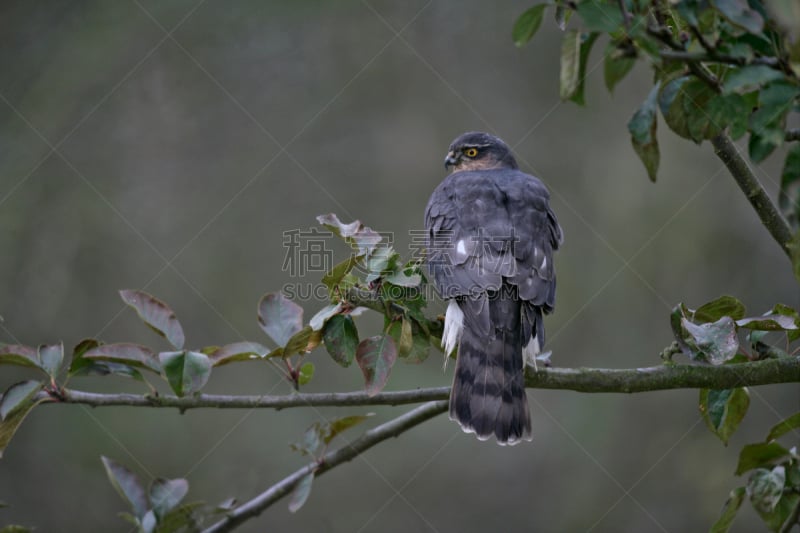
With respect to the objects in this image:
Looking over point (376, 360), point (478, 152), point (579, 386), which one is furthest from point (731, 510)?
point (478, 152)

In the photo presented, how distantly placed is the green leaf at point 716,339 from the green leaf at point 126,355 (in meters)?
1.97

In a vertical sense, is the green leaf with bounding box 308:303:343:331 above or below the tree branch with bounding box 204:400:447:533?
above

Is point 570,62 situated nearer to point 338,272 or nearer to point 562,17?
point 562,17

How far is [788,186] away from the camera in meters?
1.91

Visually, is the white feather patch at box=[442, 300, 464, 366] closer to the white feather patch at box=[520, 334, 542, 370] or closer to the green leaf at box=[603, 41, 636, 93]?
the white feather patch at box=[520, 334, 542, 370]

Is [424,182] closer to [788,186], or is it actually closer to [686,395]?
[686,395]

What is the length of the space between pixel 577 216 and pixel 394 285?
4523mm

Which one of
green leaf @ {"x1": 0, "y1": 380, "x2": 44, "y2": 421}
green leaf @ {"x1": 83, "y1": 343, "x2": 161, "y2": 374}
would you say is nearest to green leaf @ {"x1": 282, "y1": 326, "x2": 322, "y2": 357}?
green leaf @ {"x1": 83, "y1": 343, "x2": 161, "y2": 374}

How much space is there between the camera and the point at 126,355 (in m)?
2.92

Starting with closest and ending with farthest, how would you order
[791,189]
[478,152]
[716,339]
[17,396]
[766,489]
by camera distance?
[791,189], [766,489], [17,396], [716,339], [478,152]

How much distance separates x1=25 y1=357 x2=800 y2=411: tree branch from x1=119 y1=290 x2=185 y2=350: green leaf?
238 millimetres

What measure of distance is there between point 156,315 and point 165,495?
675mm

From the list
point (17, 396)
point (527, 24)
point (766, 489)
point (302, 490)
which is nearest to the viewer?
point (527, 24)

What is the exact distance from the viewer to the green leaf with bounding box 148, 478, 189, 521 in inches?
113
